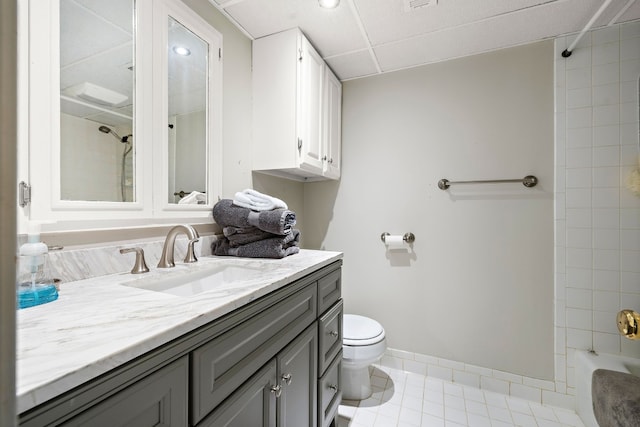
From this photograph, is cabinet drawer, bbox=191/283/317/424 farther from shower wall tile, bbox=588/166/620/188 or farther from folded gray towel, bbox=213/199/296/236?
shower wall tile, bbox=588/166/620/188

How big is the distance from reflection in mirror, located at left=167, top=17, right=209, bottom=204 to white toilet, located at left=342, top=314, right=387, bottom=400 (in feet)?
3.65

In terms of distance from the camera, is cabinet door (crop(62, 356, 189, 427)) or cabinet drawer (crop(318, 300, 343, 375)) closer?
cabinet door (crop(62, 356, 189, 427))

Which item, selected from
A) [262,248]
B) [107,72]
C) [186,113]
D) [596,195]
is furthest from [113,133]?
[596,195]

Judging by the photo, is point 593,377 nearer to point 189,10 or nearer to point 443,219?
point 443,219

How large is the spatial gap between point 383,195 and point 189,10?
1.51 meters

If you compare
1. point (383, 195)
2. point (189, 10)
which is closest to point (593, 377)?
point (383, 195)

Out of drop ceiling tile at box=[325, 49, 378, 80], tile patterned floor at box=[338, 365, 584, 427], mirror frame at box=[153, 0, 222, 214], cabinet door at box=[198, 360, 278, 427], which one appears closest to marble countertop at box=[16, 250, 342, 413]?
cabinet door at box=[198, 360, 278, 427]

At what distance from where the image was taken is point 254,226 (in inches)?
50.9

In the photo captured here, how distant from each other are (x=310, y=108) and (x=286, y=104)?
15 cm

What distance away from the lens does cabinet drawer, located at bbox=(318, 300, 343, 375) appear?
1.16 meters

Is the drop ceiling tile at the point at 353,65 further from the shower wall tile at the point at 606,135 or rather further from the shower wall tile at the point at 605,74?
the shower wall tile at the point at 606,135

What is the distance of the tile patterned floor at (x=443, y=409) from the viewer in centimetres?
148

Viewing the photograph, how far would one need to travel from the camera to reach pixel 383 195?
2031 mm

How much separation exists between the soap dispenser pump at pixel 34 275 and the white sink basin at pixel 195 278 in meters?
0.19
